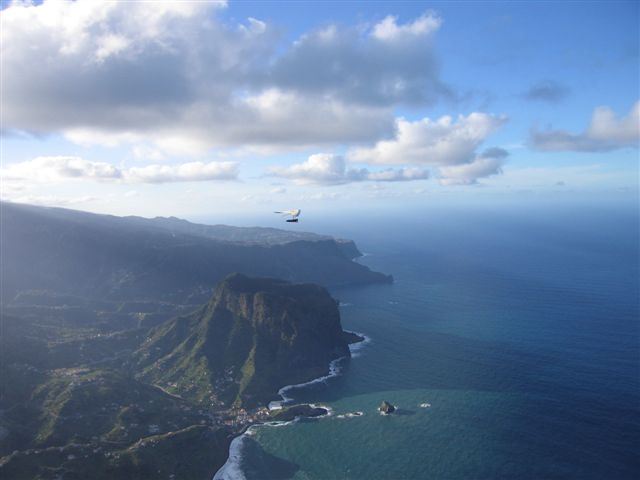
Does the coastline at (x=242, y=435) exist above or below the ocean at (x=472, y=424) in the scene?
below

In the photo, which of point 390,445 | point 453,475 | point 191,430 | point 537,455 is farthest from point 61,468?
point 537,455

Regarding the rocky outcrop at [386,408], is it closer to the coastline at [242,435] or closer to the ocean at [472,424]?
the ocean at [472,424]

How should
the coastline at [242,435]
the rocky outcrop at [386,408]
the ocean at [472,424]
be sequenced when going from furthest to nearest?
the rocky outcrop at [386,408], the coastline at [242,435], the ocean at [472,424]

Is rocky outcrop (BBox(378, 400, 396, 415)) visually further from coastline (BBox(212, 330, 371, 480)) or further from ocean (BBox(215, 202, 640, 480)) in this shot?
coastline (BBox(212, 330, 371, 480))

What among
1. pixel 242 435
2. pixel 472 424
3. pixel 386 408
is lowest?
pixel 242 435

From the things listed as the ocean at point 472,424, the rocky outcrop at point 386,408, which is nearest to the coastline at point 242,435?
the ocean at point 472,424

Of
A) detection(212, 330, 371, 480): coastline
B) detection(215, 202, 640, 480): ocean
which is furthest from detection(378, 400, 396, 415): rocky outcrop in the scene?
detection(212, 330, 371, 480): coastline

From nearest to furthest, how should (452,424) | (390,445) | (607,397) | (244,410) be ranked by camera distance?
(390,445) → (452,424) → (607,397) → (244,410)

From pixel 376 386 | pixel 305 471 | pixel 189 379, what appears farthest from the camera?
pixel 189 379

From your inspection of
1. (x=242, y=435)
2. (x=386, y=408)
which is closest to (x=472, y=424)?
(x=386, y=408)

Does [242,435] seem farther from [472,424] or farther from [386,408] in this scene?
[472,424]

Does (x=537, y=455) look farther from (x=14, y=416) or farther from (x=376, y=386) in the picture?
(x=14, y=416)
